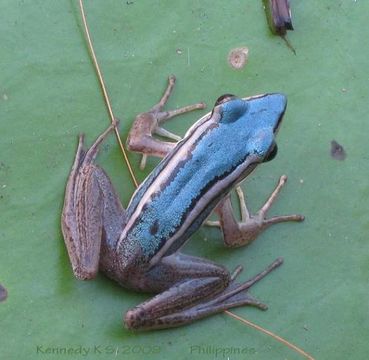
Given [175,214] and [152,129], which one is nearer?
[175,214]

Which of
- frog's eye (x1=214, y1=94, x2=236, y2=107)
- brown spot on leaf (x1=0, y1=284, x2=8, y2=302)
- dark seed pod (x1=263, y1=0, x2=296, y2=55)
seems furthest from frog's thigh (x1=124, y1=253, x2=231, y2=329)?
dark seed pod (x1=263, y1=0, x2=296, y2=55)

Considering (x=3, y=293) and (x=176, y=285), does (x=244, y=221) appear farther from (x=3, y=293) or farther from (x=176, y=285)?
(x=3, y=293)

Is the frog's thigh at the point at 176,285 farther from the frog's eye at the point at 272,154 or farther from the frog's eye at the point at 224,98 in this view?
the frog's eye at the point at 224,98

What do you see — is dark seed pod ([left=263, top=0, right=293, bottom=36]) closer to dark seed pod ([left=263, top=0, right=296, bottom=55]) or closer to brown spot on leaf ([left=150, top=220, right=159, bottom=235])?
dark seed pod ([left=263, top=0, right=296, bottom=55])

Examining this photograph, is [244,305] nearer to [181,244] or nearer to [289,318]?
[289,318]

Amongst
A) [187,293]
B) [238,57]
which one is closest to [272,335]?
[187,293]

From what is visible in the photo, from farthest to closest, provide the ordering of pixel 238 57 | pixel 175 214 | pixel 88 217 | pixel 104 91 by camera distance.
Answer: pixel 238 57, pixel 104 91, pixel 88 217, pixel 175 214

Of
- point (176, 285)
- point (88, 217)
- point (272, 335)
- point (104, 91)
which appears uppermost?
point (104, 91)

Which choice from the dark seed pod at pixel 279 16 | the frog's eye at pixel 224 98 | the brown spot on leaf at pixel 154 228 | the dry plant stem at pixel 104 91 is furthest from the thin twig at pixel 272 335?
the dark seed pod at pixel 279 16
